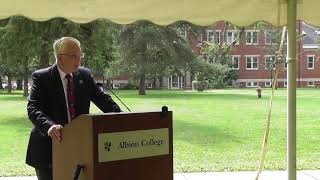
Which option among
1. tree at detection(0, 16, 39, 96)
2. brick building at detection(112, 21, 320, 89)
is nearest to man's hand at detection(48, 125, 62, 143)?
tree at detection(0, 16, 39, 96)

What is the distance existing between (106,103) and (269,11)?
2.96m

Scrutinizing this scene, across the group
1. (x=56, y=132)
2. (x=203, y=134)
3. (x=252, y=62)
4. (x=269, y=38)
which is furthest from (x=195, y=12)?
(x=252, y=62)

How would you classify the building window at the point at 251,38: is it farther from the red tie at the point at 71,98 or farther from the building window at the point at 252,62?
the red tie at the point at 71,98

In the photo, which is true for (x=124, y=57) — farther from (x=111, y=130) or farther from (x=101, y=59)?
(x=111, y=130)

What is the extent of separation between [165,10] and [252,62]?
2416 inches

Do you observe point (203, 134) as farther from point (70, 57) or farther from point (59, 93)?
point (70, 57)

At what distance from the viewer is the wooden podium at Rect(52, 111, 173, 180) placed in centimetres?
285

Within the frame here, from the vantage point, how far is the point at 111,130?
9.50 feet

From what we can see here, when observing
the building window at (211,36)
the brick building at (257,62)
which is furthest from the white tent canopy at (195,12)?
the brick building at (257,62)

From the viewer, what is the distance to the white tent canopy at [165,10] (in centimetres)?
571

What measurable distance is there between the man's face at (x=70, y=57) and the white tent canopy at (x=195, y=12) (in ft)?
6.67

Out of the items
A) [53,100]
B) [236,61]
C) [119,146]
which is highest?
[236,61]

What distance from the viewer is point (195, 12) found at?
20.7ft

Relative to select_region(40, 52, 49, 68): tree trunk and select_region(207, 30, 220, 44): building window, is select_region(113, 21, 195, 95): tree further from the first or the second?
select_region(40, 52, 49, 68): tree trunk
